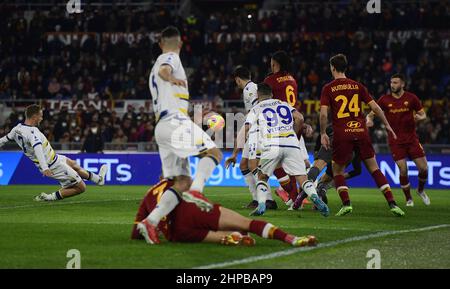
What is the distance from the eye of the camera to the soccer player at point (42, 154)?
15.7 meters

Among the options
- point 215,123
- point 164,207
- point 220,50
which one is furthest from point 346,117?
point 220,50

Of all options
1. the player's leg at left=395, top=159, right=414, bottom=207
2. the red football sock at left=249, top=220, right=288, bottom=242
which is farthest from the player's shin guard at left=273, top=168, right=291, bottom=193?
the red football sock at left=249, top=220, right=288, bottom=242

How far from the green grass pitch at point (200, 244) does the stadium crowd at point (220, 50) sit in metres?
14.8

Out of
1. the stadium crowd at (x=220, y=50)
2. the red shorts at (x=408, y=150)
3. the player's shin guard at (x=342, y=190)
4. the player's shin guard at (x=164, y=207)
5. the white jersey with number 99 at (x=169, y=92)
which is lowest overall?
the player's shin guard at (x=342, y=190)

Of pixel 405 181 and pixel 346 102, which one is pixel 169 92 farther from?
pixel 405 181

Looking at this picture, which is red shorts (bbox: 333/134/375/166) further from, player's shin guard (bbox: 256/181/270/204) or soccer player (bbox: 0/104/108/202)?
soccer player (bbox: 0/104/108/202)

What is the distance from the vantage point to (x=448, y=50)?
31438 millimetres

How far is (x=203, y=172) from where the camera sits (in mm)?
9008

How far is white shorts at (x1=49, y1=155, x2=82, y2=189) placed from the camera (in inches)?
640

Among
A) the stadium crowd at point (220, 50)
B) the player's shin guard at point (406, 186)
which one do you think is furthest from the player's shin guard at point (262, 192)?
the stadium crowd at point (220, 50)

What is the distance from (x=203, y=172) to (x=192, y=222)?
1.82ft

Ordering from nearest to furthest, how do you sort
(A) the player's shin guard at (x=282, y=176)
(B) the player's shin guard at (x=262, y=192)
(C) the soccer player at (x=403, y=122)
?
(B) the player's shin guard at (x=262, y=192)
(A) the player's shin guard at (x=282, y=176)
(C) the soccer player at (x=403, y=122)

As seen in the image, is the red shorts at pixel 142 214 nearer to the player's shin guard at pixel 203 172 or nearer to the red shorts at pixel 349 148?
the player's shin guard at pixel 203 172

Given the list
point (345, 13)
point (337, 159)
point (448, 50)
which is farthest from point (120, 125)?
point (337, 159)
